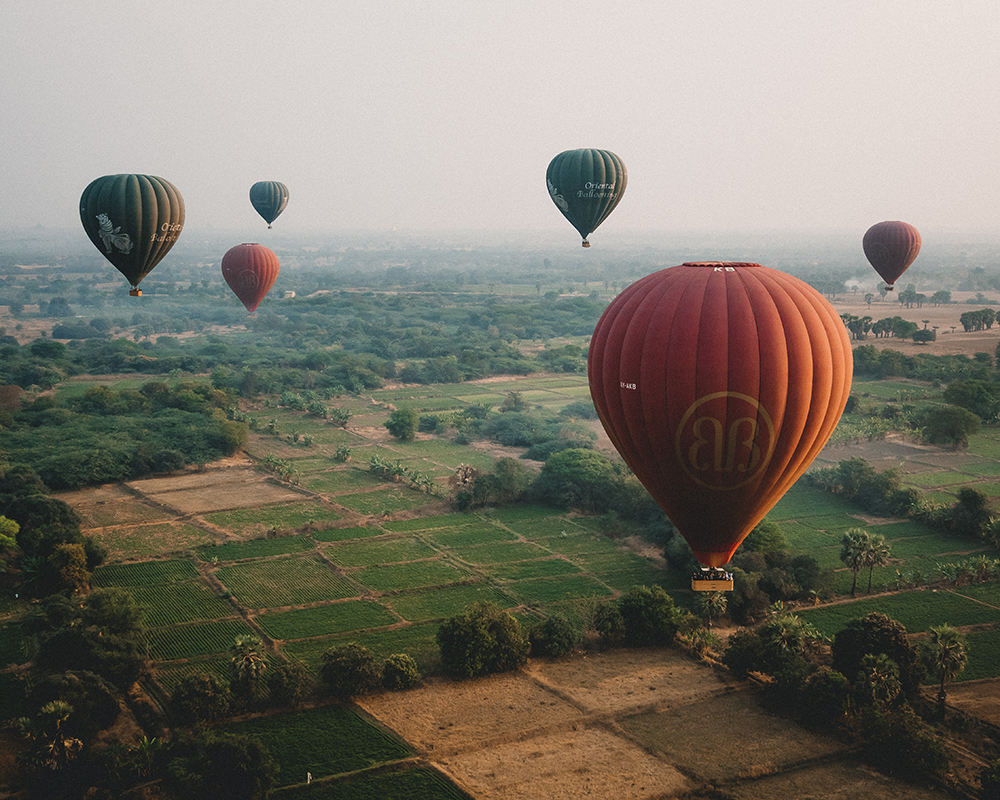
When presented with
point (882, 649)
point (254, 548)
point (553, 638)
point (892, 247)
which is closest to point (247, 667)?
point (553, 638)

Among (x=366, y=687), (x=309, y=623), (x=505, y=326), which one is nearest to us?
(x=366, y=687)

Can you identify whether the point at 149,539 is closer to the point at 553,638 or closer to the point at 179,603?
the point at 179,603

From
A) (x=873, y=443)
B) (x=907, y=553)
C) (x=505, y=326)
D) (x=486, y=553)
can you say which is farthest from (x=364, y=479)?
(x=505, y=326)

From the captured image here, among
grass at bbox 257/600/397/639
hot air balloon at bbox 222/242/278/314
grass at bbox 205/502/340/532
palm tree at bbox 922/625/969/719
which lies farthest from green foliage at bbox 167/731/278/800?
hot air balloon at bbox 222/242/278/314

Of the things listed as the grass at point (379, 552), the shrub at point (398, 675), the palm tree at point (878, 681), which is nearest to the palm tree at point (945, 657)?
the palm tree at point (878, 681)

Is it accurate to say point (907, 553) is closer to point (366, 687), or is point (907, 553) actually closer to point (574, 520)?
point (574, 520)

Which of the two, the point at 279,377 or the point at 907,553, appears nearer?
the point at 907,553
